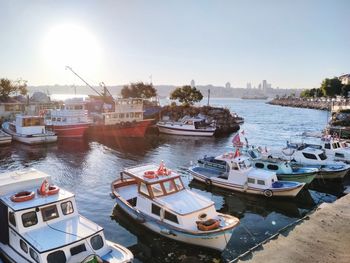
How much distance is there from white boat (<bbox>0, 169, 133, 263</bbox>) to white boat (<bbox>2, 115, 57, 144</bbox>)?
31.7 meters

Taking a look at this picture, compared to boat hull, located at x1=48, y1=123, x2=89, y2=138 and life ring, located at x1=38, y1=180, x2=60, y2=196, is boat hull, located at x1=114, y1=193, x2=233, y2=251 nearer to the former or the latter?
life ring, located at x1=38, y1=180, x2=60, y2=196

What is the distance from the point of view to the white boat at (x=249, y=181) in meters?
23.2

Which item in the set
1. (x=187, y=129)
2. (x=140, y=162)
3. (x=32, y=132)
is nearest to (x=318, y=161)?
(x=140, y=162)

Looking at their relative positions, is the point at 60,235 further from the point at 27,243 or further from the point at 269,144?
the point at 269,144

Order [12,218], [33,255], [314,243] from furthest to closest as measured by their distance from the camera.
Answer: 1. [314,243]
2. [12,218]
3. [33,255]

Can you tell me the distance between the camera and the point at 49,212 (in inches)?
539

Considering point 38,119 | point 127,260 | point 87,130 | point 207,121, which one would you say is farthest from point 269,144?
point 127,260

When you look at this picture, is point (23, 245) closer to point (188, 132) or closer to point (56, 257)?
point (56, 257)

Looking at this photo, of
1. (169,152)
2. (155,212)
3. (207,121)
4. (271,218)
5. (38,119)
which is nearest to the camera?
(155,212)

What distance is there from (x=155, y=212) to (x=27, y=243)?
6969mm

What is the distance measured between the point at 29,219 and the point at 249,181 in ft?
53.5

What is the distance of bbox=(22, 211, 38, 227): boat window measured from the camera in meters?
13.1

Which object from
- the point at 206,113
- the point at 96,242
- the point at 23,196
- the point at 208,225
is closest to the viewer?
the point at 96,242

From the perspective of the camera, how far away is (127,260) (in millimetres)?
12625
